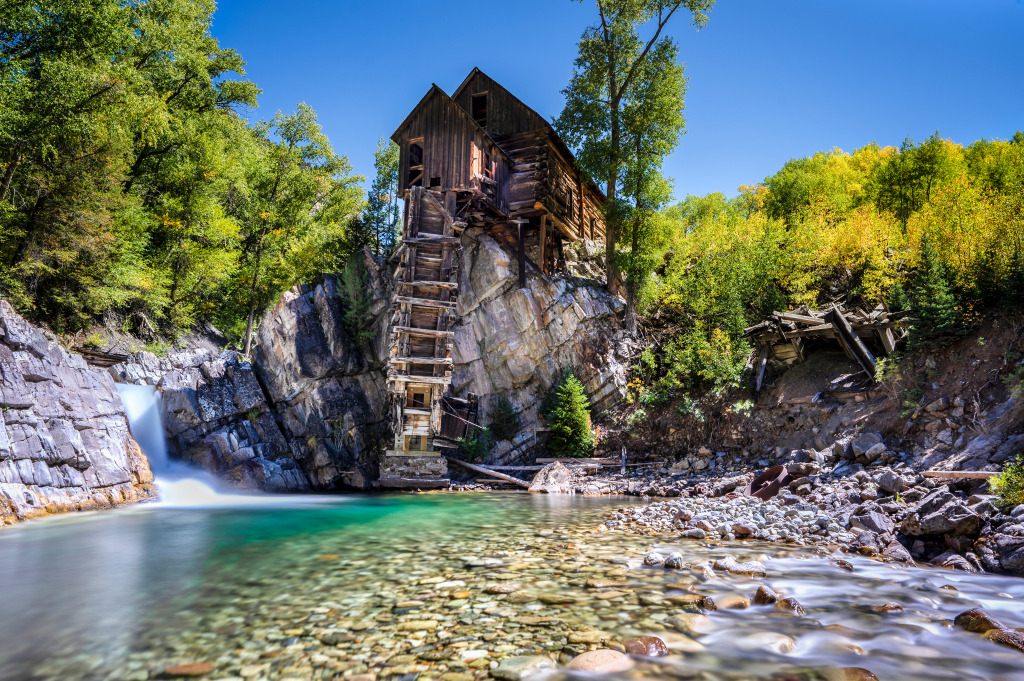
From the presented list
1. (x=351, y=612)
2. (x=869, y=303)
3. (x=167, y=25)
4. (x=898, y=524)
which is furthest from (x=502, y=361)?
(x=167, y=25)

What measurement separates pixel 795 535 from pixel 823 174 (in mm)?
36409

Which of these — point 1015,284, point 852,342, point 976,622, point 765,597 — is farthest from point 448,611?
point 852,342

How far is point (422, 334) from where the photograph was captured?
77.1 feet

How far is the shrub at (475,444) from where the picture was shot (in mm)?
24109

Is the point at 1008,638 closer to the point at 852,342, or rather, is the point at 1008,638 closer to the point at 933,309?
the point at 933,309

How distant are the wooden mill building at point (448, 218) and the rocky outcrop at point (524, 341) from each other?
0.94 metres

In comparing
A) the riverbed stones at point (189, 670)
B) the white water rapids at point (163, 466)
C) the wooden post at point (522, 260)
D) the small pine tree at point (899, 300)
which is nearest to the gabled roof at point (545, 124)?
the wooden post at point (522, 260)

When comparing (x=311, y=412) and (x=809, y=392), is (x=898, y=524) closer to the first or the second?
(x=809, y=392)

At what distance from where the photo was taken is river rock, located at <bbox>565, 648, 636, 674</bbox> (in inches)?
151

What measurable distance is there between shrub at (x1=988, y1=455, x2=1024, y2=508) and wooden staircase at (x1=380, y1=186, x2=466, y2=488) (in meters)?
18.0

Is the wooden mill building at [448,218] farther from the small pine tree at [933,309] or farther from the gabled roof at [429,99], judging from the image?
the small pine tree at [933,309]

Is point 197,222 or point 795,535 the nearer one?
point 795,535

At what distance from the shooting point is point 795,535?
8.70m

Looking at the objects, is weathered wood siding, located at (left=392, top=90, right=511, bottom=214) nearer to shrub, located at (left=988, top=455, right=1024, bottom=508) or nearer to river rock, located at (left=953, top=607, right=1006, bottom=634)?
shrub, located at (left=988, top=455, right=1024, bottom=508)
